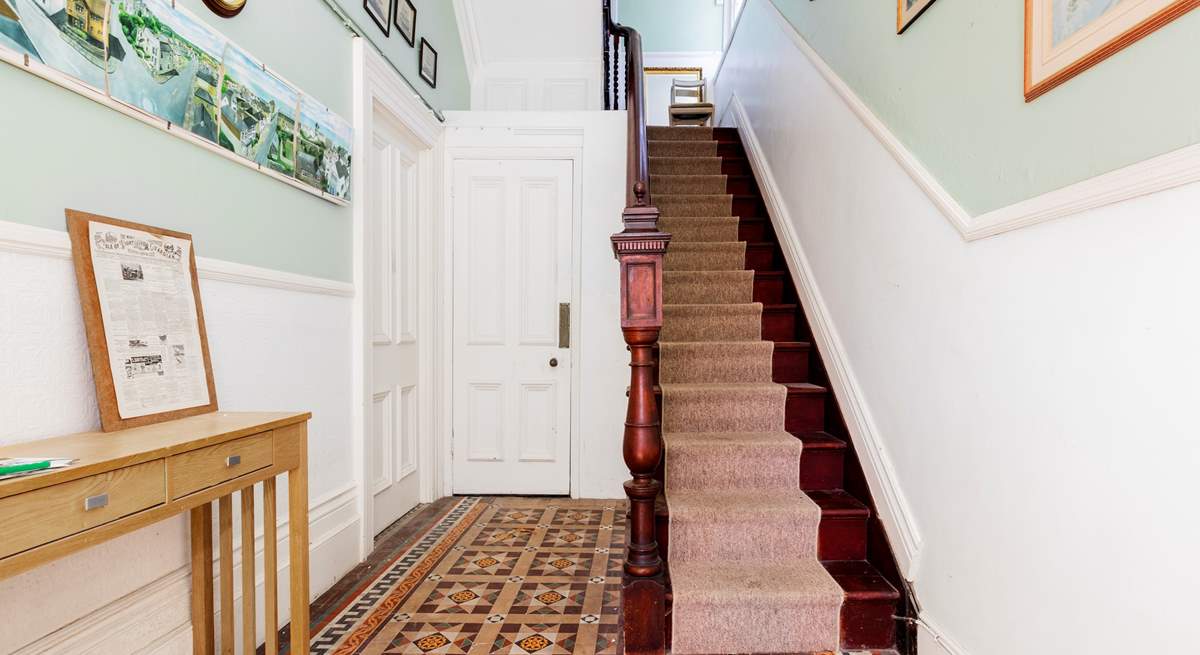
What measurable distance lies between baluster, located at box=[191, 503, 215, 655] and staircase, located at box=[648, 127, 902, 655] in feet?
4.26

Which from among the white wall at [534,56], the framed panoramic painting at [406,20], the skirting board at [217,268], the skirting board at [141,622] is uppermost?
the white wall at [534,56]

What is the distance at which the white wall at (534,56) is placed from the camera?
375 centimetres

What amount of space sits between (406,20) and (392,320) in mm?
1467

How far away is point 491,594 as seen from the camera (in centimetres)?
221

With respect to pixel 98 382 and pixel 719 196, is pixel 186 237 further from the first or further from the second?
pixel 719 196

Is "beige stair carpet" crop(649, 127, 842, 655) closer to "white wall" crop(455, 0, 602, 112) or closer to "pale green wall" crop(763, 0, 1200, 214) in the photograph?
"pale green wall" crop(763, 0, 1200, 214)

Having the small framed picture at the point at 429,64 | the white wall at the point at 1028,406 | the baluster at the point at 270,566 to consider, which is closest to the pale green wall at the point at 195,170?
the baluster at the point at 270,566

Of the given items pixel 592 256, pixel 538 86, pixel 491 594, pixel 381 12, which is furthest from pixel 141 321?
pixel 538 86

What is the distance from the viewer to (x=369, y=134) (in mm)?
2514

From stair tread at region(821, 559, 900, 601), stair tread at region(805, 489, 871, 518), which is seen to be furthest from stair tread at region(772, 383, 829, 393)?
stair tread at region(821, 559, 900, 601)

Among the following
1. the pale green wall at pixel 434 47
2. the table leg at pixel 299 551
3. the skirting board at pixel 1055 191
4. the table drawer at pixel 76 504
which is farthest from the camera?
the pale green wall at pixel 434 47

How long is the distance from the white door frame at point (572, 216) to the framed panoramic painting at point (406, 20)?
25.2 inches

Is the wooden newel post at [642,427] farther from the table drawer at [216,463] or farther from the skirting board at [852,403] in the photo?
the table drawer at [216,463]

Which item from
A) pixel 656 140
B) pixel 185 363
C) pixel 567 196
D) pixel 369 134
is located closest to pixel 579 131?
pixel 567 196
